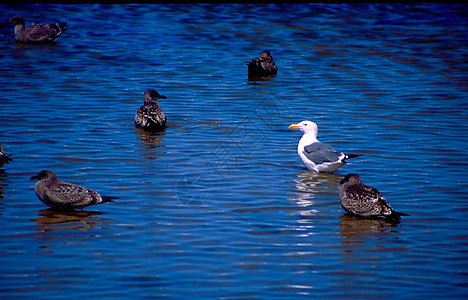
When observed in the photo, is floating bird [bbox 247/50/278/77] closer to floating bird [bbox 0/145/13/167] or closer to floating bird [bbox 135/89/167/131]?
floating bird [bbox 135/89/167/131]

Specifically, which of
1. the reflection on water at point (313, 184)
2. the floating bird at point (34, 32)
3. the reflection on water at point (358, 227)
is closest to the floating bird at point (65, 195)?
the reflection on water at point (313, 184)

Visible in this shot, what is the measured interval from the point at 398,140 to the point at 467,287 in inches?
270

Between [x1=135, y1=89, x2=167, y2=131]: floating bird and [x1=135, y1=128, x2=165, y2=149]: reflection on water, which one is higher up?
[x1=135, y1=89, x2=167, y2=131]: floating bird

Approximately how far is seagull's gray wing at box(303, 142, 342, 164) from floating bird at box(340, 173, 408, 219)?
2069 mm

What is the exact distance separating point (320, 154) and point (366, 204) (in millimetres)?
2466

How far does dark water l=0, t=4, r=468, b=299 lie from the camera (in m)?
8.23

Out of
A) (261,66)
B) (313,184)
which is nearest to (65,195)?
(313,184)

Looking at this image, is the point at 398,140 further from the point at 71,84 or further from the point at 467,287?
the point at 71,84

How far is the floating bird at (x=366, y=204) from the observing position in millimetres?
9836

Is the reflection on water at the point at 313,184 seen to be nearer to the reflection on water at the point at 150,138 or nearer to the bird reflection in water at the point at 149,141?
the bird reflection in water at the point at 149,141

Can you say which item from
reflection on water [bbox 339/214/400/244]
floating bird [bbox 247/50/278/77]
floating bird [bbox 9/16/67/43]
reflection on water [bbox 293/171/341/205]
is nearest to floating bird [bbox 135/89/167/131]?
reflection on water [bbox 293/171/341/205]

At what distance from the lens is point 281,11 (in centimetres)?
3556

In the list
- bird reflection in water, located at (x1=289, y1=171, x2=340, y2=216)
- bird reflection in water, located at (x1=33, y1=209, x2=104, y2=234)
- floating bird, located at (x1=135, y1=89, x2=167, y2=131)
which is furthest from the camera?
floating bird, located at (x1=135, y1=89, x2=167, y2=131)

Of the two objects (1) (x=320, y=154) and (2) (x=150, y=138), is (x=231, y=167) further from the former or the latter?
(2) (x=150, y=138)
